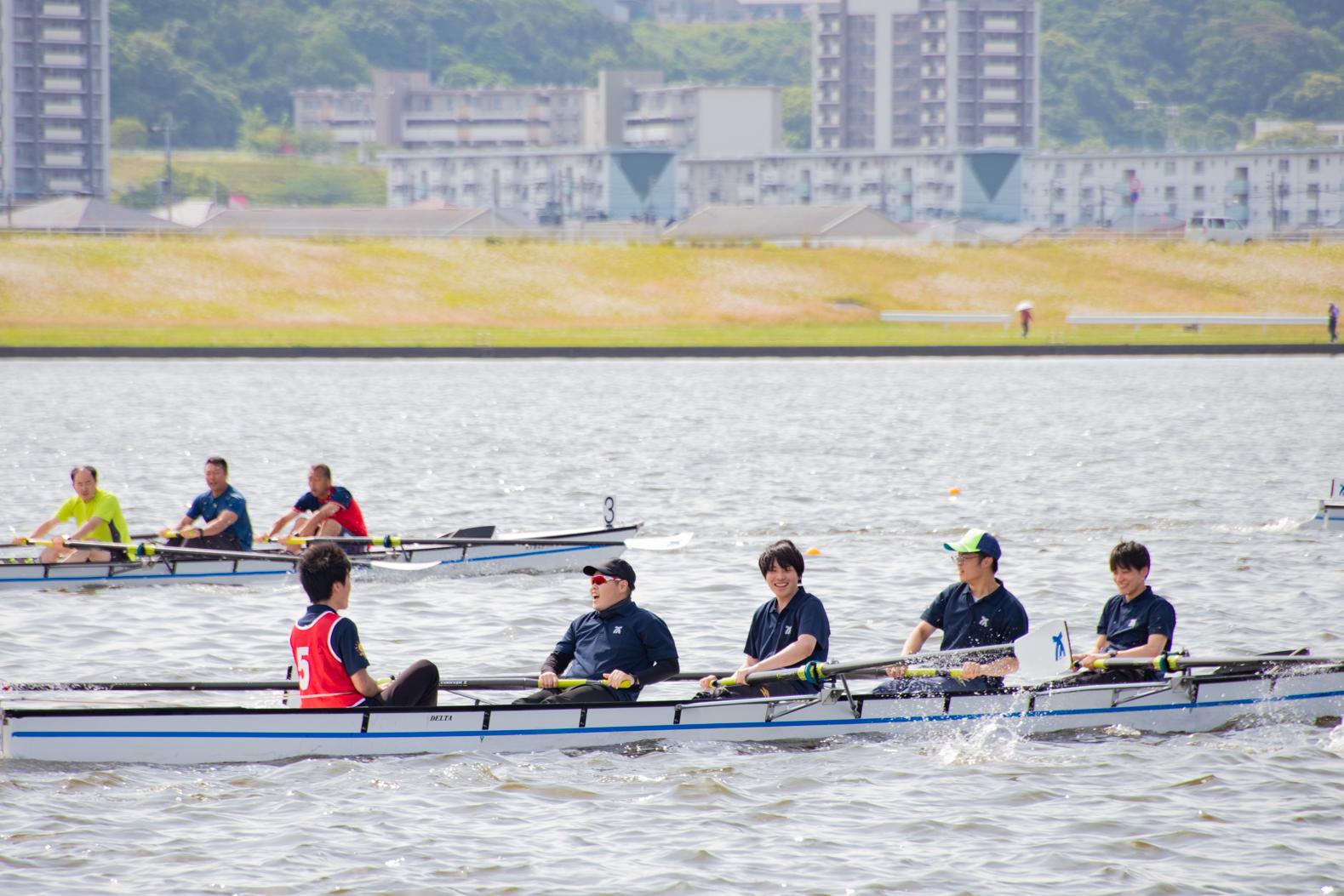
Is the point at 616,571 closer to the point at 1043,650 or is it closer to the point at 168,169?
the point at 1043,650

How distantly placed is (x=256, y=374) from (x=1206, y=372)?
112 feet

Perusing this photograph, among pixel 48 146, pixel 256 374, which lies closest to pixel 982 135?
pixel 48 146

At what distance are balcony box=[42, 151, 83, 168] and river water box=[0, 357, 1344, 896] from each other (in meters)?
111

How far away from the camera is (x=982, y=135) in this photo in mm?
185625

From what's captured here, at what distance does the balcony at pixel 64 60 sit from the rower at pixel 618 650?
150884 millimetres

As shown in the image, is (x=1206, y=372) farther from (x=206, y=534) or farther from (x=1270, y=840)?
(x=1270, y=840)

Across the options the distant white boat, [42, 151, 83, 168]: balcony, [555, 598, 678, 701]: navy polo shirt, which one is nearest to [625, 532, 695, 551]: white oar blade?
[555, 598, 678, 701]: navy polo shirt

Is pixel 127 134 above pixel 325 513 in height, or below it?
above

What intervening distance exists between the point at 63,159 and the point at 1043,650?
149 metres

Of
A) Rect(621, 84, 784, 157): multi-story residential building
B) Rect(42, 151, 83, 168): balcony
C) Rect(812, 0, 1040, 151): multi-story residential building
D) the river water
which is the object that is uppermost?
Rect(812, 0, 1040, 151): multi-story residential building

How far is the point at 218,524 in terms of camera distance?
66.0 feet

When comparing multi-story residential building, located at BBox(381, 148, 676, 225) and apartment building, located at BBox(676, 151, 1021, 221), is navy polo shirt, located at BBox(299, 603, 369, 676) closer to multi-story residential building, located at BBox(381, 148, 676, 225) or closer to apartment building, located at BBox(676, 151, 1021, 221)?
multi-story residential building, located at BBox(381, 148, 676, 225)

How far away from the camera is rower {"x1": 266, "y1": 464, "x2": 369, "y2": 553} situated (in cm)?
2027

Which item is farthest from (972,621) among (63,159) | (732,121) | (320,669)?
(732,121)
